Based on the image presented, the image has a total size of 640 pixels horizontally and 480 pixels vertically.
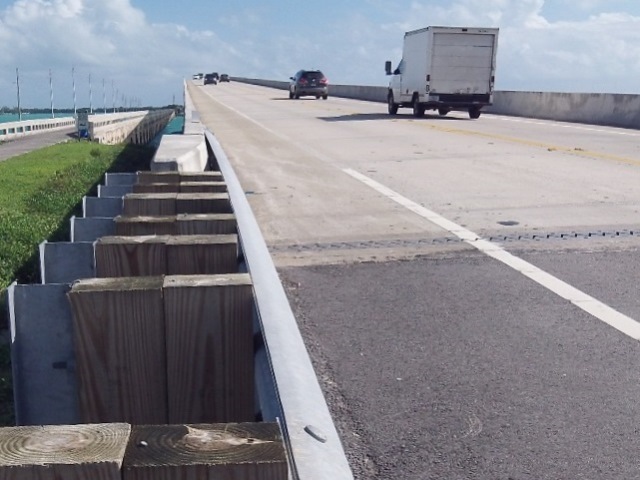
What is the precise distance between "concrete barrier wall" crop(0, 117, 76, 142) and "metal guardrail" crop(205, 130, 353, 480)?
122 ft

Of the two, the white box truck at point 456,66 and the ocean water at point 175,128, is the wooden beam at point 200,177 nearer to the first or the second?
the ocean water at point 175,128

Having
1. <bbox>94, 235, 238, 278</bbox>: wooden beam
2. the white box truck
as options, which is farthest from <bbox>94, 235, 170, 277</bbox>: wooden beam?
the white box truck

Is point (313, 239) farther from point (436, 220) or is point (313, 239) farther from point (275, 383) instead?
point (275, 383)

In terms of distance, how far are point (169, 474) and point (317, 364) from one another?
293 cm

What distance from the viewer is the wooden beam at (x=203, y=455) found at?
5.23ft

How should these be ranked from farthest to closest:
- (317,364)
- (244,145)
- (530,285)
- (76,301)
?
(244,145), (530,285), (317,364), (76,301)

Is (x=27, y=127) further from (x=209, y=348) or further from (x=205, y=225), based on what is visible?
(x=209, y=348)

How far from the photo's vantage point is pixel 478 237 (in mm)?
7867

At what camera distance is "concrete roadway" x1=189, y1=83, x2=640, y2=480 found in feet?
11.7

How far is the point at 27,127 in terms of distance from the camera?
4378 cm

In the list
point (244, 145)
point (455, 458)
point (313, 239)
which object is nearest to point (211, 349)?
point (455, 458)

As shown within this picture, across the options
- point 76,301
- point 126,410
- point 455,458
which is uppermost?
point 76,301

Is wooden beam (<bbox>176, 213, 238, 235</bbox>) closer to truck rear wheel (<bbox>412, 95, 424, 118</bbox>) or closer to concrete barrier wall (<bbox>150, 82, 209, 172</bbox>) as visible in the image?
concrete barrier wall (<bbox>150, 82, 209, 172</bbox>)

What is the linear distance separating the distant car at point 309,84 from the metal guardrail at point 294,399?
53.3 metres
